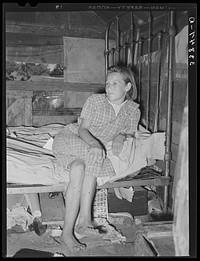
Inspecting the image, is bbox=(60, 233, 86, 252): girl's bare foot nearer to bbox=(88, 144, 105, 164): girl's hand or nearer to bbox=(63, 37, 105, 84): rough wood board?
bbox=(88, 144, 105, 164): girl's hand

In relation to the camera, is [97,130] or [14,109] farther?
[14,109]

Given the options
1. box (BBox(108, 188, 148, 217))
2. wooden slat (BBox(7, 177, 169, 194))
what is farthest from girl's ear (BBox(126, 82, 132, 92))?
box (BBox(108, 188, 148, 217))

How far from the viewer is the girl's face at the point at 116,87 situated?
142 cm

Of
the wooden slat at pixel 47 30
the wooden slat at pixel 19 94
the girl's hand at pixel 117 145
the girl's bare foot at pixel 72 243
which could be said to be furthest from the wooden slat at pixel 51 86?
the girl's bare foot at pixel 72 243

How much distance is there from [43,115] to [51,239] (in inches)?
72.0

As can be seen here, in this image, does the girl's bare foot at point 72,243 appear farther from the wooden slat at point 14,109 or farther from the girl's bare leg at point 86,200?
the wooden slat at point 14,109

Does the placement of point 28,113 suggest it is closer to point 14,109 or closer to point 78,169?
point 14,109

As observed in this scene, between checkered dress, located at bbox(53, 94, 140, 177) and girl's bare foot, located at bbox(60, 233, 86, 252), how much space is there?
11.6 inches

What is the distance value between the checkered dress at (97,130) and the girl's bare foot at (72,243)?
0.29m

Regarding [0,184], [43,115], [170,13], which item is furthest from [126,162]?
[43,115]

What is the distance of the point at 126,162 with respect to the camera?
1487mm

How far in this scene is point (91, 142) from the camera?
1.35 metres

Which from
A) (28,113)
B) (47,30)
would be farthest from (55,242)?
(47,30)

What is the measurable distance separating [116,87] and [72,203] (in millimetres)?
602
